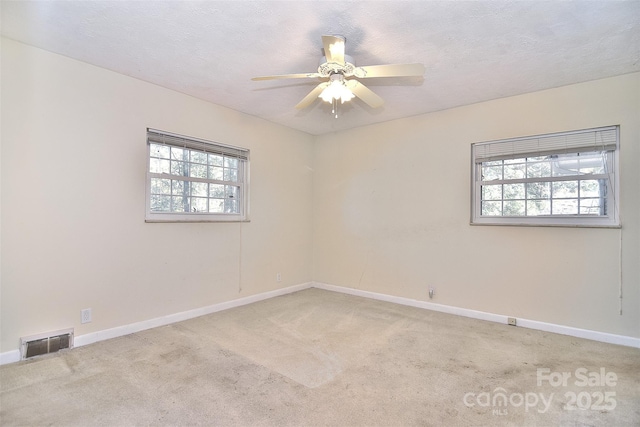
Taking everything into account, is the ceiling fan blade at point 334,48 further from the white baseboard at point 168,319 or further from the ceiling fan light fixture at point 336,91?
the white baseboard at point 168,319

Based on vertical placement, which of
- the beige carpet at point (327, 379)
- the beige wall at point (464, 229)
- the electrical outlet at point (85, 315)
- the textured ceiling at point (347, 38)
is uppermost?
the textured ceiling at point (347, 38)

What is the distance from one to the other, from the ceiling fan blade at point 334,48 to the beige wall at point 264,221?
6.72 ft

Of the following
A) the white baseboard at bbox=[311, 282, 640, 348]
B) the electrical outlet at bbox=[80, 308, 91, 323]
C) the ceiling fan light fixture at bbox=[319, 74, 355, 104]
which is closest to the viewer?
the ceiling fan light fixture at bbox=[319, 74, 355, 104]

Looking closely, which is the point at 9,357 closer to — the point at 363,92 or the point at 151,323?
the point at 151,323

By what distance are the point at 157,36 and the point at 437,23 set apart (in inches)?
79.5

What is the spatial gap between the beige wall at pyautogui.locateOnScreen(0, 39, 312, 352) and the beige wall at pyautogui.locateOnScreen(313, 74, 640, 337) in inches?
64.6

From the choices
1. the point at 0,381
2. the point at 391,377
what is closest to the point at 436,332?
the point at 391,377

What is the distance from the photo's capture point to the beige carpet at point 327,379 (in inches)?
69.9

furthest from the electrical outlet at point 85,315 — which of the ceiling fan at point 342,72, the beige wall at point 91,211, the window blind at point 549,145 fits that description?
the window blind at point 549,145

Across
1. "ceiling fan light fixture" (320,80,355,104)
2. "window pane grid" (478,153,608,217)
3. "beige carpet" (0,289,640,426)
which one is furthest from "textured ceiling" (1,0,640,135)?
"beige carpet" (0,289,640,426)

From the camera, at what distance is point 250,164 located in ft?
13.4

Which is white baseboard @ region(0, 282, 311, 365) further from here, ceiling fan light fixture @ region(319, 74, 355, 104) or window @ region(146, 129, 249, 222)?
ceiling fan light fixture @ region(319, 74, 355, 104)

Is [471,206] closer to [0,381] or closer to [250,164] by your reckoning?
A: [250,164]

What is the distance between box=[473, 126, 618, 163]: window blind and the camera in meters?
2.91
